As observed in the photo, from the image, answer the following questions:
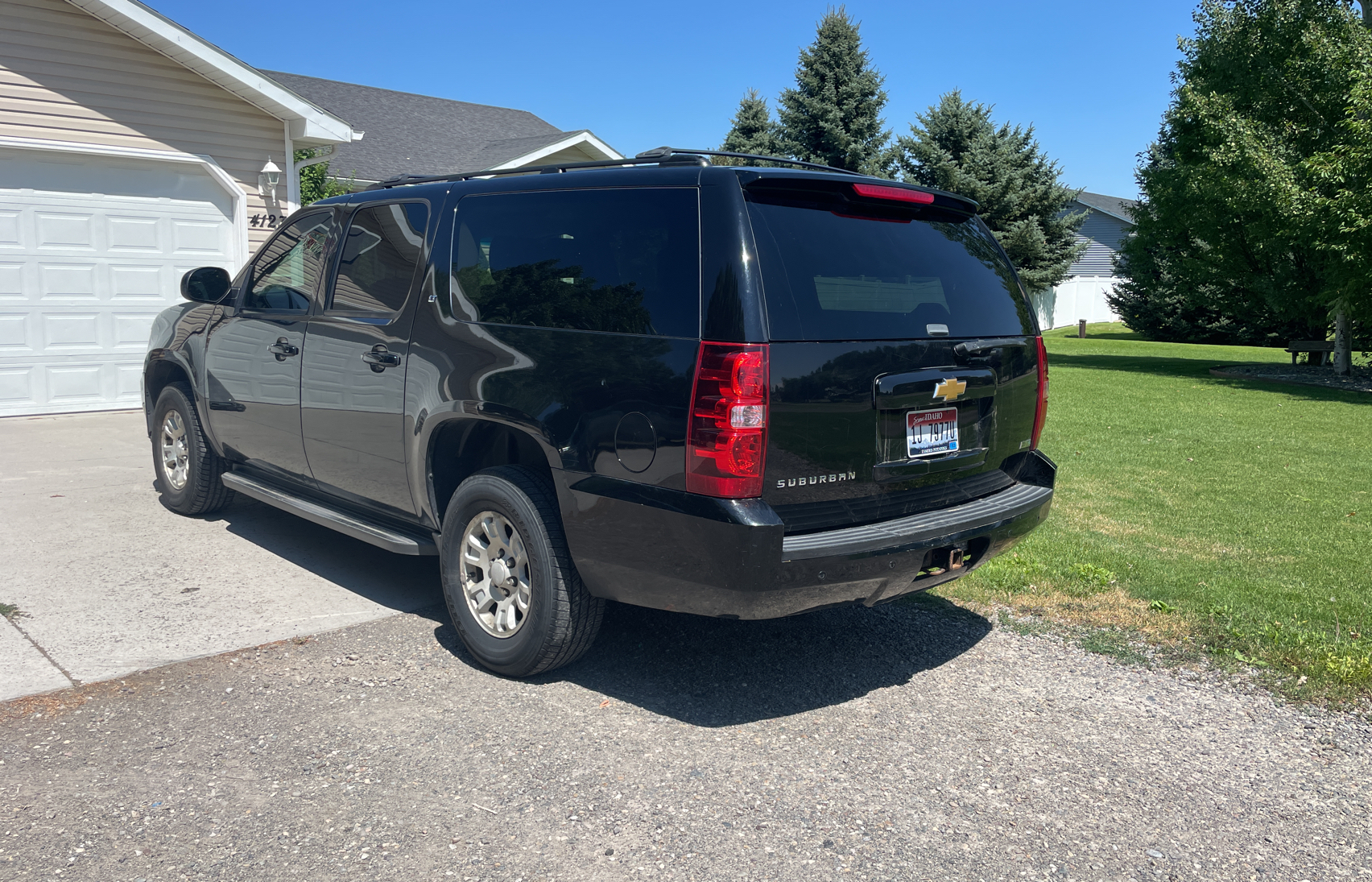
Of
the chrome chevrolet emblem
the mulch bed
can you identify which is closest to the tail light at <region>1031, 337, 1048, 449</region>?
the chrome chevrolet emblem

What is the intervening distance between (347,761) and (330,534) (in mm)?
3244

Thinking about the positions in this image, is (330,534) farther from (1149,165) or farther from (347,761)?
(1149,165)

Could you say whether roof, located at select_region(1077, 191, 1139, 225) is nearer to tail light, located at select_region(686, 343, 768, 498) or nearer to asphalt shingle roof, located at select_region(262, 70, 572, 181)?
asphalt shingle roof, located at select_region(262, 70, 572, 181)

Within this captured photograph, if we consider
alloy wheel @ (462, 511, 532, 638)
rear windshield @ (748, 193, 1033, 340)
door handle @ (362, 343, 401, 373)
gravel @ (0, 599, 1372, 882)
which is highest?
rear windshield @ (748, 193, 1033, 340)

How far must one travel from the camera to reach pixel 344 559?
5.98m

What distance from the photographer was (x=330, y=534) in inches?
257

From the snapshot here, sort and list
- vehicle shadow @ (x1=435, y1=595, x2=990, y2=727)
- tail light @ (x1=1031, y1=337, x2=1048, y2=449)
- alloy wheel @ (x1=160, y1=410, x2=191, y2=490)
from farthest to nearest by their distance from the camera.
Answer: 1. alloy wheel @ (x1=160, y1=410, x2=191, y2=490)
2. tail light @ (x1=1031, y1=337, x2=1048, y2=449)
3. vehicle shadow @ (x1=435, y1=595, x2=990, y2=727)

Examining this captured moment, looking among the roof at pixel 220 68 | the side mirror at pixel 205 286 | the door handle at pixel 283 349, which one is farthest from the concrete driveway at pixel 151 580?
the roof at pixel 220 68

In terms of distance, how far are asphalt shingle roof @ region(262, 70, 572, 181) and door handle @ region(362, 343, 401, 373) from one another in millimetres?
16929

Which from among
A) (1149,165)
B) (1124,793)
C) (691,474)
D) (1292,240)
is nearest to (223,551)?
(691,474)

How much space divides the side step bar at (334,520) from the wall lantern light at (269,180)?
23.9ft

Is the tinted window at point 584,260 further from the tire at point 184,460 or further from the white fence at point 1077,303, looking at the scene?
the white fence at point 1077,303

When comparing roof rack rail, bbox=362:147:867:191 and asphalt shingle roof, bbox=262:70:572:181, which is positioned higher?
asphalt shingle roof, bbox=262:70:572:181

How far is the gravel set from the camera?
2973mm
